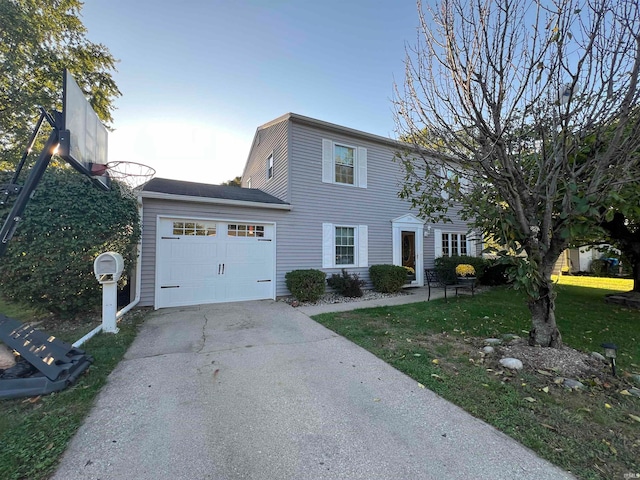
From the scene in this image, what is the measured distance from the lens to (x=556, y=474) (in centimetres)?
180

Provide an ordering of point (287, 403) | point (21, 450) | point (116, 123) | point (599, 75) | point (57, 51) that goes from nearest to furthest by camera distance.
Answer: point (21, 450), point (287, 403), point (599, 75), point (57, 51), point (116, 123)

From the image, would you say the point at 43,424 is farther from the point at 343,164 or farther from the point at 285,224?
the point at 343,164

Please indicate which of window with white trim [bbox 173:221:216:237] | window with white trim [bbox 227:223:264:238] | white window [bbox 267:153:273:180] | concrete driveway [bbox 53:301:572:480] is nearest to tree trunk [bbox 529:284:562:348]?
concrete driveway [bbox 53:301:572:480]

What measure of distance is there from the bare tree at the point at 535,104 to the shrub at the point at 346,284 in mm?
4935

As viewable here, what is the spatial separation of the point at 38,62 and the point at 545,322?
17.8 metres

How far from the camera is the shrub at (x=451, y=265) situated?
1030cm

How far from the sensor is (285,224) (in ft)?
28.0

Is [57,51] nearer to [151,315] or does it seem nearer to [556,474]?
[151,315]

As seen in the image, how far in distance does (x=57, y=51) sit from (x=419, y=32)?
1545 cm

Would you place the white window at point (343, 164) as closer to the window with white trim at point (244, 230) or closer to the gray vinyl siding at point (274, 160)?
the gray vinyl siding at point (274, 160)

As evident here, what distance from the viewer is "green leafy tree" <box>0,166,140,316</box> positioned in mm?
4766

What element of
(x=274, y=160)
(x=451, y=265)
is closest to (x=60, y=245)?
(x=274, y=160)

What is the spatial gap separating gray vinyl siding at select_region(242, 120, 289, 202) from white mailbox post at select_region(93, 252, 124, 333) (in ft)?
16.1

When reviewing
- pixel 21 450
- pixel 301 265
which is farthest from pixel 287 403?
pixel 301 265
